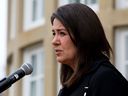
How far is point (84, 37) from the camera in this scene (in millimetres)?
4395

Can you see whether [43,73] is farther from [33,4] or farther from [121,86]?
[121,86]

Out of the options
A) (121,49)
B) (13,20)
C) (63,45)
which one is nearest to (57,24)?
(63,45)

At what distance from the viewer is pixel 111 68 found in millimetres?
4344

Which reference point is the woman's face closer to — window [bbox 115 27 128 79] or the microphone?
the microphone

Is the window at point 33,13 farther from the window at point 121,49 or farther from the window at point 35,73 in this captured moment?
the window at point 121,49

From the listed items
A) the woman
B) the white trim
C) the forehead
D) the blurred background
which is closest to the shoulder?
the woman

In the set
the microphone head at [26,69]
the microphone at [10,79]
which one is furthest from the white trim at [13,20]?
the microphone at [10,79]

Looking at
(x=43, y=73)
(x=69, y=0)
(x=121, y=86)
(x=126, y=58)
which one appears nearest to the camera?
(x=121, y=86)

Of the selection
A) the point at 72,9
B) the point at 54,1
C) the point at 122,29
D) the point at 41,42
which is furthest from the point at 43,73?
the point at 72,9

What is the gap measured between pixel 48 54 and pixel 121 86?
13457 millimetres

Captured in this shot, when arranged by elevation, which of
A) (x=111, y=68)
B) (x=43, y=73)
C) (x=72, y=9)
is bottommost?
(x=43, y=73)

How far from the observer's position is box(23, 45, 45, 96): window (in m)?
18.5

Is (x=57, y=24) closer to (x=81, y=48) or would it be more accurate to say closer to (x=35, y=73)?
(x=81, y=48)

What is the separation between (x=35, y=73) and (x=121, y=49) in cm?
376
